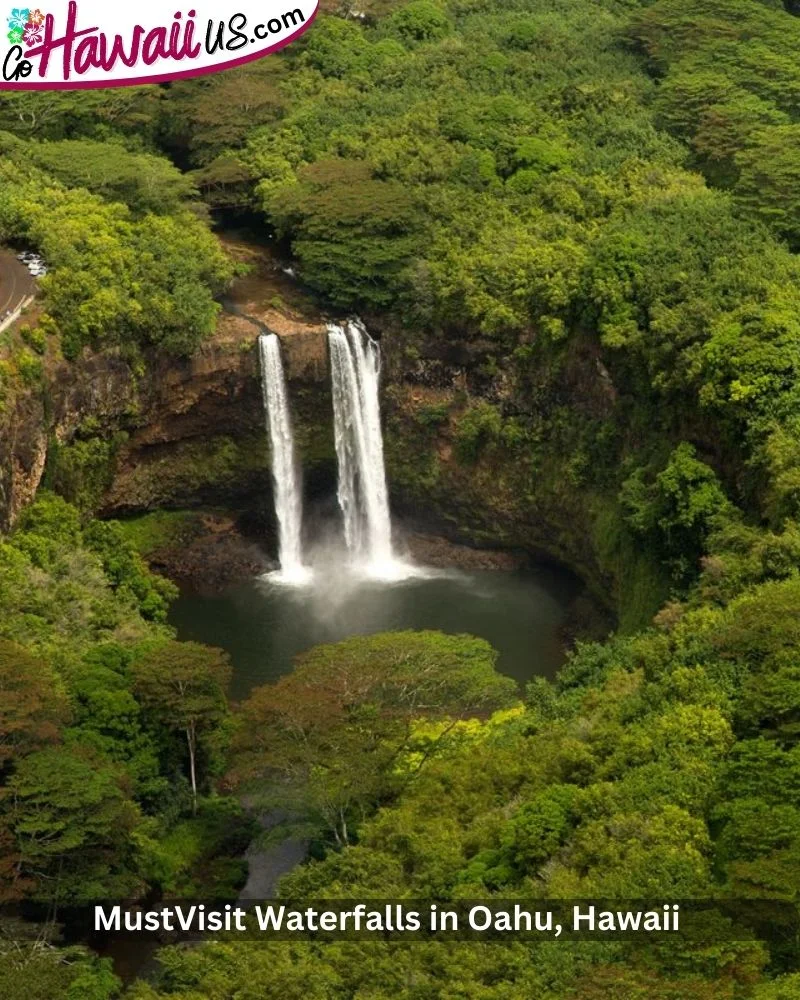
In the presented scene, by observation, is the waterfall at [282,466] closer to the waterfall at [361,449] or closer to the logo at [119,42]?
the waterfall at [361,449]

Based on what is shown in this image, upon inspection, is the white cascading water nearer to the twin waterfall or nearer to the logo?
the twin waterfall

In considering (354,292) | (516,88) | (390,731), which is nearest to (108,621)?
(390,731)

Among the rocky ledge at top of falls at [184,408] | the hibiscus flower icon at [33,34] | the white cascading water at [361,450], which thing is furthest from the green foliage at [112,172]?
the white cascading water at [361,450]

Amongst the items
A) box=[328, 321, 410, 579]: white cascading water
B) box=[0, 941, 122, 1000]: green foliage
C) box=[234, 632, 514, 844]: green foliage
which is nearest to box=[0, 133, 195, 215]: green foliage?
box=[328, 321, 410, 579]: white cascading water

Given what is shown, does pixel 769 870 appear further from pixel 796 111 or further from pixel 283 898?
pixel 796 111

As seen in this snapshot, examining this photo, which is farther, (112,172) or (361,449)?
(112,172)

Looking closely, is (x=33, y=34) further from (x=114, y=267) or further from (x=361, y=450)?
(x=361, y=450)

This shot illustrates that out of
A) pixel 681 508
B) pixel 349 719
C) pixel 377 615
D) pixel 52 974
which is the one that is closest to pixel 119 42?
pixel 377 615
